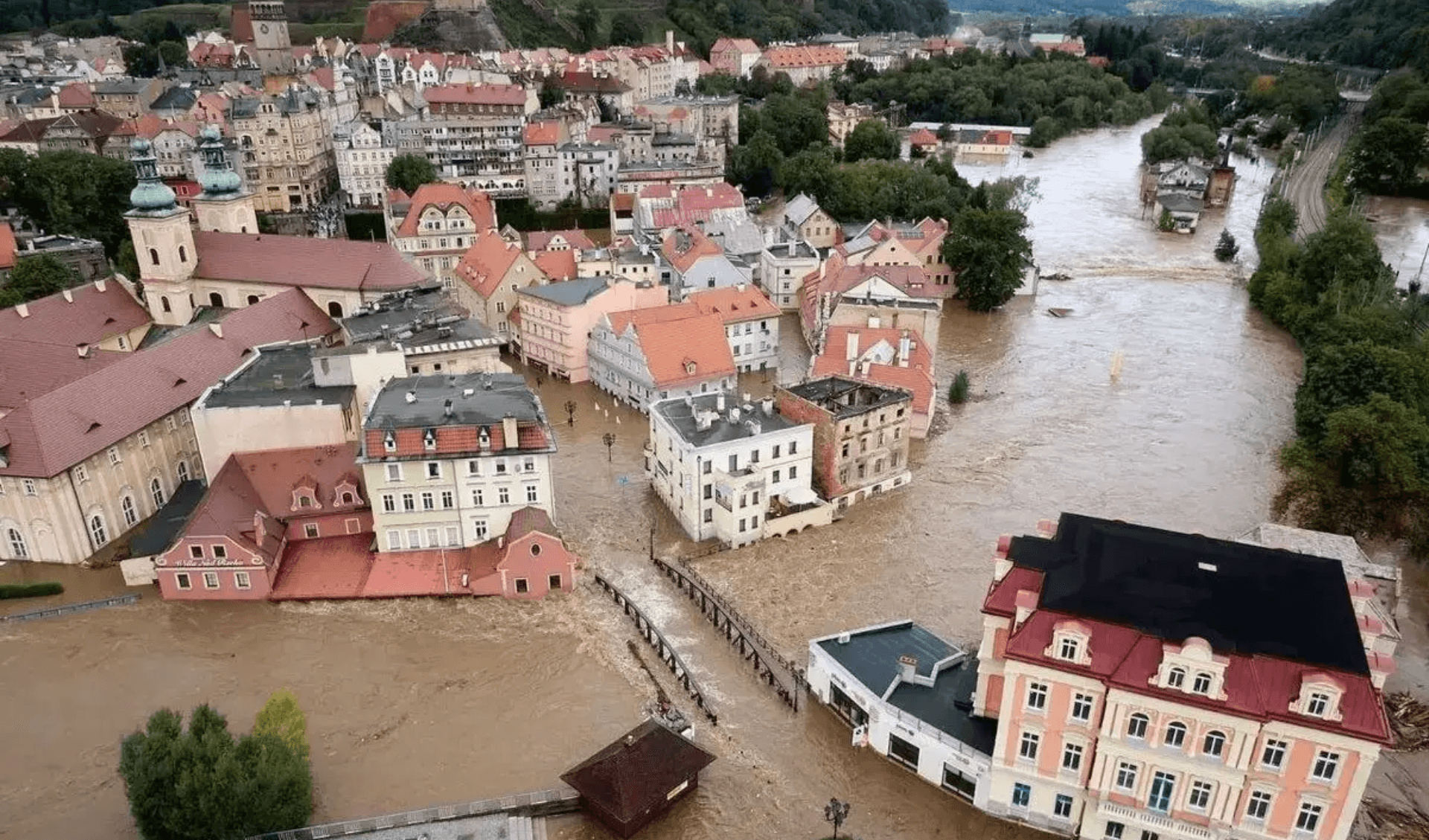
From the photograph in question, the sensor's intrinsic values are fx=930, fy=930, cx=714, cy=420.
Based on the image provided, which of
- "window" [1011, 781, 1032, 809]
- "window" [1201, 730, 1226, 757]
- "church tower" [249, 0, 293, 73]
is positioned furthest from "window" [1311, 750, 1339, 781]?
"church tower" [249, 0, 293, 73]

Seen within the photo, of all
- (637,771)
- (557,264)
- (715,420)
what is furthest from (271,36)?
(637,771)

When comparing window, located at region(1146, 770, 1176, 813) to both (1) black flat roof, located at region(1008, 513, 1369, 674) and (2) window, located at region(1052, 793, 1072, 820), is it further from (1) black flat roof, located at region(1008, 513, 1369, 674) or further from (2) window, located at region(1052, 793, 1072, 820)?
(1) black flat roof, located at region(1008, 513, 1369, 674)

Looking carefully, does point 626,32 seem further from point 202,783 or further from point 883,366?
point 202,783

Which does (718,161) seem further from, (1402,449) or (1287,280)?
(1402,449)

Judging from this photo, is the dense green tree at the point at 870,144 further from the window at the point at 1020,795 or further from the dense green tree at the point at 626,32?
the window at the point at 1020,795

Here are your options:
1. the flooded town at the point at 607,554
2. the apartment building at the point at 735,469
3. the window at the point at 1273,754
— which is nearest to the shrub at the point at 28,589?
the flooded town at the point at 607,554
